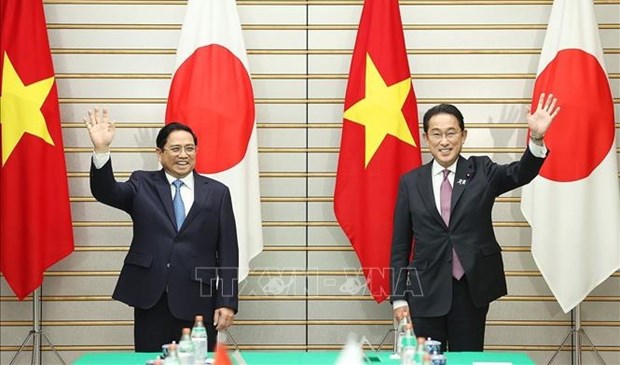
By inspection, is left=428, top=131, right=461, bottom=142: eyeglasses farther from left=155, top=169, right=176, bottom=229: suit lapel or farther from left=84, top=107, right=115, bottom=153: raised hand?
left=84, top=107, right=115, bottom=153: raised hand

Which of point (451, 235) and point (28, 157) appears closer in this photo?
point (451, 235)

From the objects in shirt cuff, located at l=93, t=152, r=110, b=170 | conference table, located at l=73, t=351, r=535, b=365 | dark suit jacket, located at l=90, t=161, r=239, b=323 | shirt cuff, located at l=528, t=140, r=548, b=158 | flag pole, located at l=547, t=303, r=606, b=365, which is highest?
shirt cuff, located at l=528, t=140, r=548, b=158

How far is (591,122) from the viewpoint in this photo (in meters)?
5.20

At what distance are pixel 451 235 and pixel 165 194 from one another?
55.0 inches

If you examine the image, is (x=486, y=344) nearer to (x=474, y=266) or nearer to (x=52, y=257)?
(x=474, y=266)

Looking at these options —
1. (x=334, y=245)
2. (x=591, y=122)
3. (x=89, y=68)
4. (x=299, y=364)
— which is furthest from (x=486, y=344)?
(x=89, y=68)

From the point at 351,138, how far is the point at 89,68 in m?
1.75

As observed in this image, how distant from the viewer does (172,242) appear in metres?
4.33

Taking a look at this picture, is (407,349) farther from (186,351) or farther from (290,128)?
(290,128)

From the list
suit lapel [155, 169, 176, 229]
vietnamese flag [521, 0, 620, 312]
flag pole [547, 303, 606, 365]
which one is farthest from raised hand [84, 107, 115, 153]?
flag pole [547, 303, 606, 365]

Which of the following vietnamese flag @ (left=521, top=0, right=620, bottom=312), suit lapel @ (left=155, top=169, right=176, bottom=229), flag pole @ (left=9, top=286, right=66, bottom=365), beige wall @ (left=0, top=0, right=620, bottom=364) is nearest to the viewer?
suit lapel @ (left=155, top=169, right=176, bottom=229)

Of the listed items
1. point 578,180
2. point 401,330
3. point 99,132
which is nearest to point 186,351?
point 401,330

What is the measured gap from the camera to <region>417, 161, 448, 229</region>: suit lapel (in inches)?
168

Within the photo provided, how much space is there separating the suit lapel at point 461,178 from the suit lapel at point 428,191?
0.25ft
